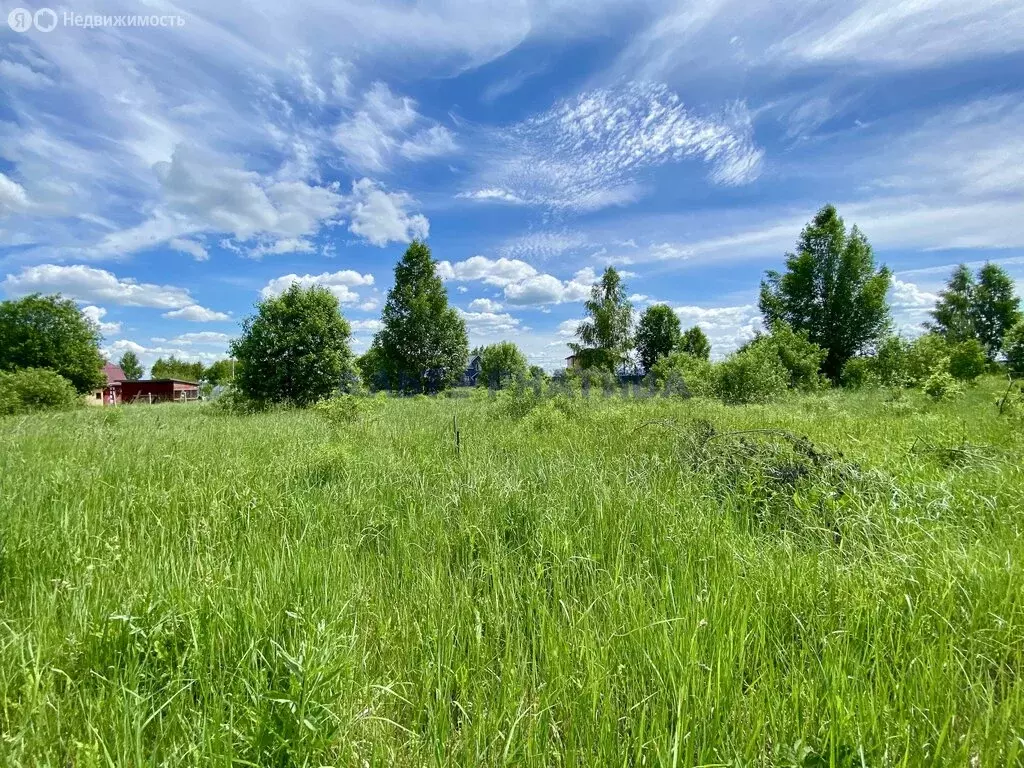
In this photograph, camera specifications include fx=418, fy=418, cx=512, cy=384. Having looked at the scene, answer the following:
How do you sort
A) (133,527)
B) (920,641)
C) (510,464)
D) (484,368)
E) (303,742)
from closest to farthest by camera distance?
(303,742) < (920,641) < (133,527) < (510,464) < (484,368)

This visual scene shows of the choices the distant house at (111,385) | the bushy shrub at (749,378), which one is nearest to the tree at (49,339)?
the distant house at (111,385)

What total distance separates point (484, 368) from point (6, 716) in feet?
151

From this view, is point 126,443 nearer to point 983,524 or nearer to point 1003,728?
point 1003,728

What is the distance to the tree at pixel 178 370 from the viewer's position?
8138 centimetres

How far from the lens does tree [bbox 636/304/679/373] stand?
4109 cm

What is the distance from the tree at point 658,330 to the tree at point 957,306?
2129 centimetres

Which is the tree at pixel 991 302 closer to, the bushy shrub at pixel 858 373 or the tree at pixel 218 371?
the bushy shrub at pixel 858 373

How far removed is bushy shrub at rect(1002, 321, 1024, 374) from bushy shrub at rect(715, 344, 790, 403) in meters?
7.46

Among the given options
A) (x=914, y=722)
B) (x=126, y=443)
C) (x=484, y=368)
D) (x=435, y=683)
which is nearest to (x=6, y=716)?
(x=435, y=683)

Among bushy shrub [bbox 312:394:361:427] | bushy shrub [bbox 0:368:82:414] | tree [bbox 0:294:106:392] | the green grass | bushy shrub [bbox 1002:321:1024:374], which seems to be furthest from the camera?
tree [bbox 0:294:106:392]

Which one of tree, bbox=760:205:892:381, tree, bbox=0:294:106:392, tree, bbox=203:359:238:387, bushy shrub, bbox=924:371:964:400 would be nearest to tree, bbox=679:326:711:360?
tree, bbox=760:205:892:381

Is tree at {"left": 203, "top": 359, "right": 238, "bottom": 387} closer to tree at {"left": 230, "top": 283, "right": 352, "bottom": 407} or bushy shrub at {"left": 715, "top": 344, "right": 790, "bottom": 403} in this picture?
tree at {"left": 230, "top": 283, "right": 352, "bottom": 407}

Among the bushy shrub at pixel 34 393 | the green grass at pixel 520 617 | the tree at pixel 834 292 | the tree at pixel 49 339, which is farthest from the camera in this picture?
the tree at pixel 49 339

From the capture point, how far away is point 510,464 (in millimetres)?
4840
